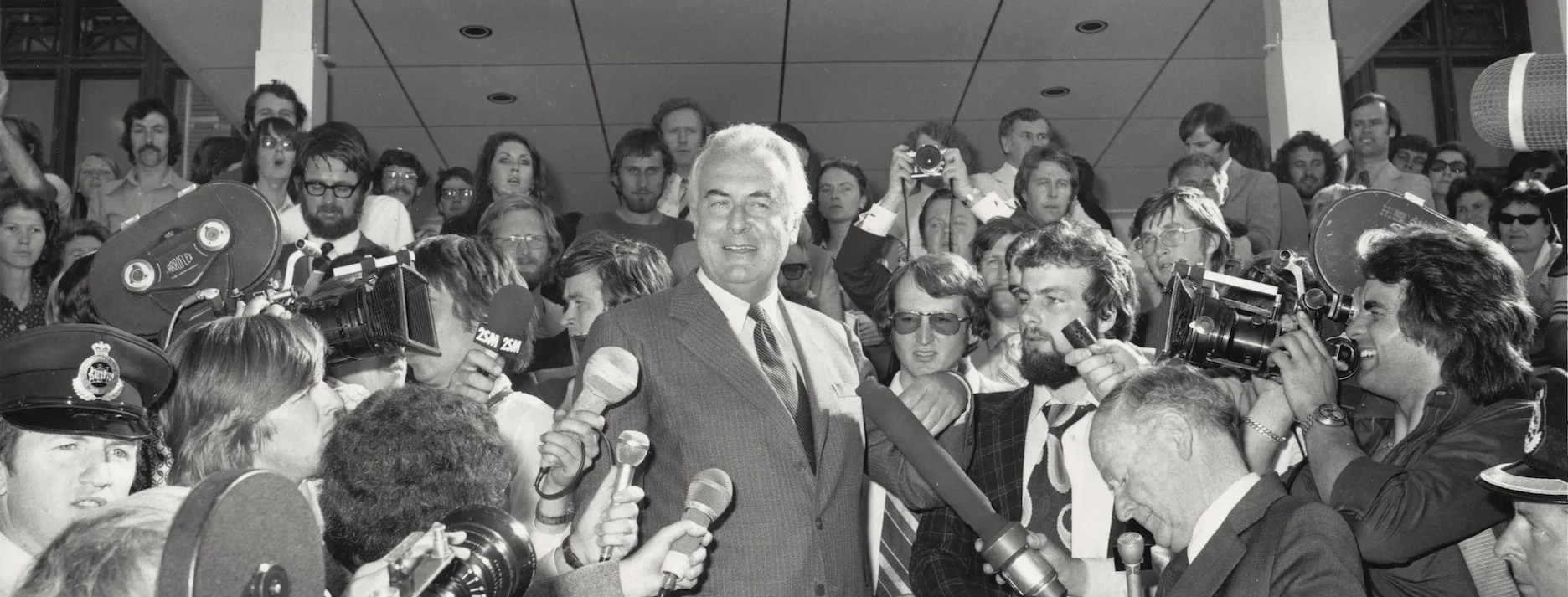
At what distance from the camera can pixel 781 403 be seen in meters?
2.50

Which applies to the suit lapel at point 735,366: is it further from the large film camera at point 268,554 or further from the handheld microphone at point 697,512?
the large film camera at point 268,554

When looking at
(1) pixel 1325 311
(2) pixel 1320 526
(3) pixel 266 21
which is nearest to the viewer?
(2) pixel 1320 526

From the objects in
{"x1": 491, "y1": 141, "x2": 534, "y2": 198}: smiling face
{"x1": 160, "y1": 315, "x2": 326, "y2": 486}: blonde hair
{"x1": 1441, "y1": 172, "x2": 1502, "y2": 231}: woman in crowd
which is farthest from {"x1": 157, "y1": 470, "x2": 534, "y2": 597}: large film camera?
{"x1": 1441, "y1": 172, "x2": 1502, "y2": 231}: woman in crowd

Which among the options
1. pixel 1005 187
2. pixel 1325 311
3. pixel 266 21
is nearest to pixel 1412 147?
pixel 1005 187

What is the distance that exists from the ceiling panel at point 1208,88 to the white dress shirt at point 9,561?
262 inches

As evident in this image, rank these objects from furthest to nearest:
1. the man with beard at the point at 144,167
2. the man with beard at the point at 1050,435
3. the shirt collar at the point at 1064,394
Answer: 1. the man with beard at the point at 144,167
2. the shirt collar at the point at 1064,394
3. the man with beard at the point at 1050,435

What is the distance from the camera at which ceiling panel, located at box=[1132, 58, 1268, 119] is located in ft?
25.5

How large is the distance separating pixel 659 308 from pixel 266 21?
191 inches

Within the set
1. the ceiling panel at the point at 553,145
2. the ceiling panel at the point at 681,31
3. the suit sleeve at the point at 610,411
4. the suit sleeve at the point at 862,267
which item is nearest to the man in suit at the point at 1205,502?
the suit sleeve at the point at 610,411

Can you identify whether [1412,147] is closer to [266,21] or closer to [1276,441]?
[1276,441]

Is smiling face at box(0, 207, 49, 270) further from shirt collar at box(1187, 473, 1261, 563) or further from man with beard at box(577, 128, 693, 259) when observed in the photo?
shirt collar at box(1187, 473, 1261, 563)

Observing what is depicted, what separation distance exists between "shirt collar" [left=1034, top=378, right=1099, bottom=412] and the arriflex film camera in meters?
1.70

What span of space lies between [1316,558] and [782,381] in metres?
0.96

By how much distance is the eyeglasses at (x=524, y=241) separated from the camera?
4445 mm
